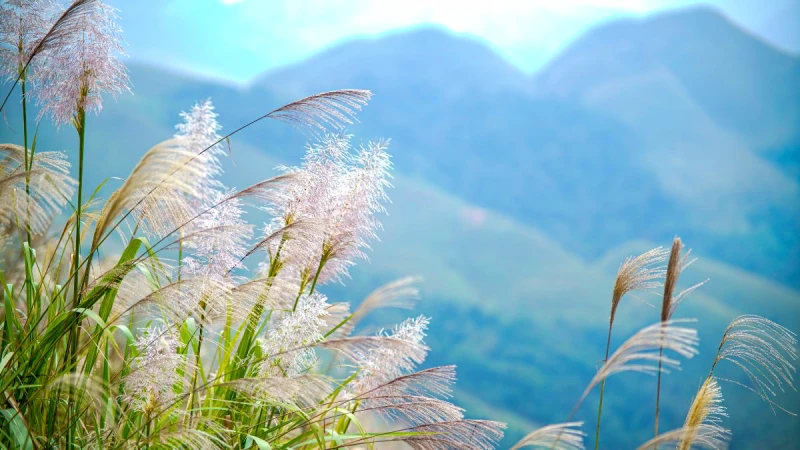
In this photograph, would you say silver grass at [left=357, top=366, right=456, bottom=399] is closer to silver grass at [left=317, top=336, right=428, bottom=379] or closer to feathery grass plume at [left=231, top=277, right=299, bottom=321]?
silver grass at [left=317, top=336, right=428, bottom=379]

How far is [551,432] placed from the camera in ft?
2.70

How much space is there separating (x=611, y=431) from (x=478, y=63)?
1641cm

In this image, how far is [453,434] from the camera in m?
1.01

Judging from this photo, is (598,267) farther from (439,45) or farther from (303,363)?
(303,363)

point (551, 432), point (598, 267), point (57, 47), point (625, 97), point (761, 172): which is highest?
point (625, 97)

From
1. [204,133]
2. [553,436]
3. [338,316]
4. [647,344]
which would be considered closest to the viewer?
[647,344]

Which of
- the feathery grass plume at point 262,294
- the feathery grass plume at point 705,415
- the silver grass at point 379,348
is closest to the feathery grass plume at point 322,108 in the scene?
the feathery grass plume at point 262,294

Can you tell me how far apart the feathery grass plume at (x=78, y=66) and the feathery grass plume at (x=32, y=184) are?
4.5 inches

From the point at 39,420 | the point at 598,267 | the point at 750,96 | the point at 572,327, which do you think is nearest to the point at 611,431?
the point at 572,327

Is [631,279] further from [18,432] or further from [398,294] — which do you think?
[18,432]

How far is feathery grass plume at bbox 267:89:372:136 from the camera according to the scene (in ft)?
3.37

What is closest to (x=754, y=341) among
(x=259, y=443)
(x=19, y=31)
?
(x=259, y=443)

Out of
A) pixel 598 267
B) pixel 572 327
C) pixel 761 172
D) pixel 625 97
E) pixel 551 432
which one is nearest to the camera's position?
pixel 551 432

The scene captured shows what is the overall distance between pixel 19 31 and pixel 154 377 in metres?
0.72
